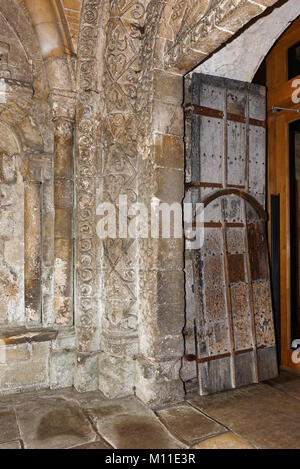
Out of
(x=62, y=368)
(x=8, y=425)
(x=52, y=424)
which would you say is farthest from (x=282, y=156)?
(x=8, y=425)

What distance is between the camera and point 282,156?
11.5 ft

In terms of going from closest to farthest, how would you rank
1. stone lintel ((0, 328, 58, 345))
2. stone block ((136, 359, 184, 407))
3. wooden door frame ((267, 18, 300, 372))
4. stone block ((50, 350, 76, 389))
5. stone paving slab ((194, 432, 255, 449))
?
stone paving slab ((194, 432, 255, 449)) → stone block ((136, 359, 184, 407)) → stone lintel ((0, 328, 58, 345)) → stone block ((50, 350, 76, 389)) → wooden door frame ((267, 18, 300, 372))

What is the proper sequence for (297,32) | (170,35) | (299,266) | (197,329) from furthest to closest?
(299,266), (297,32), (197,329), (170,35)

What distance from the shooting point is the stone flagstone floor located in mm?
2043

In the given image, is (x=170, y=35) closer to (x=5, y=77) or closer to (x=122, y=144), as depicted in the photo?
(x=122, y=144)

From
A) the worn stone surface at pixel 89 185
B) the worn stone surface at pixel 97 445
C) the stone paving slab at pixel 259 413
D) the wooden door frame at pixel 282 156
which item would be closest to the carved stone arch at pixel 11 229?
the worn stone surface at pixel 89 185

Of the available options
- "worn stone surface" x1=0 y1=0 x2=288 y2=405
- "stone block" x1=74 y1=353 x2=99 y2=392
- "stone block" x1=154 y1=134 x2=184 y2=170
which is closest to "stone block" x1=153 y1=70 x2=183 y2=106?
"worn stone surface" x1=0 y1=0 x2=288 y2=405

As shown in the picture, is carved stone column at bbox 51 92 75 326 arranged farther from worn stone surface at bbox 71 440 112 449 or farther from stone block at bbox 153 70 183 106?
worn stone surface at bbox 71 440 112 449

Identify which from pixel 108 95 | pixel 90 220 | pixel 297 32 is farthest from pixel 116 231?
pixel 297 32

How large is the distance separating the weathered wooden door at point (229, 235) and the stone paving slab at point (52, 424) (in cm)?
99

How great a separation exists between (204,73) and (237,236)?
4.78ft

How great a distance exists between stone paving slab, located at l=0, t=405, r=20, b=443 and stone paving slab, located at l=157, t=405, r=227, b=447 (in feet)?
3.16

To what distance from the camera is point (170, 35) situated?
2.56 m

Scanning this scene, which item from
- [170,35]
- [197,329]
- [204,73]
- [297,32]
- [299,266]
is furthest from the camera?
[299,266]
